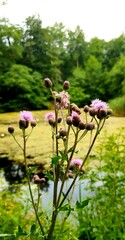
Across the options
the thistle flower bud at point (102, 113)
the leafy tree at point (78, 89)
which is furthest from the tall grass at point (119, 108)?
the thistle flower bud at point (102, 113)

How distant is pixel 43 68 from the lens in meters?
25.2

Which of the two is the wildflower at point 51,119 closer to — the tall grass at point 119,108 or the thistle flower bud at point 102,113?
the thistle flower bud at point 102,113

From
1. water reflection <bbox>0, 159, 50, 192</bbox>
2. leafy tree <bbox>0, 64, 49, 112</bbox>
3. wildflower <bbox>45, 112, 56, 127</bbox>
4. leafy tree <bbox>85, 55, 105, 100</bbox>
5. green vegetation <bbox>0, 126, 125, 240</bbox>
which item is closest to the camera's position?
wildflower <bbox>45, 112, 56, 127</bbox>

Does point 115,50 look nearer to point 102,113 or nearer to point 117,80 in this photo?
point 117,80

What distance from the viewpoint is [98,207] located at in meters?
2.45

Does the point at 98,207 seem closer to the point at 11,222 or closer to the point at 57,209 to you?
the point at 11,222

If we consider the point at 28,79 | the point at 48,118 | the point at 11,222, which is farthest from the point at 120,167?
the point at 28,79

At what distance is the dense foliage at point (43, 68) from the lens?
2227cm

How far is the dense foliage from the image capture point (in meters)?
22.3

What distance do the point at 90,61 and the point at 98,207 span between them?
25192 millimetres

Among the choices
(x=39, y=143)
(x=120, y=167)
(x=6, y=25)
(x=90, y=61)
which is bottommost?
(x=39, y=143)

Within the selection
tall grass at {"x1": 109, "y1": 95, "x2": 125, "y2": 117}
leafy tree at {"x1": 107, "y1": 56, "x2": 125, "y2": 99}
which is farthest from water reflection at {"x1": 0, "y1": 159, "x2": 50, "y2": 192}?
leafy tree at {"x1": 107, "y1": 56, "x2": 125, "y2": 99}

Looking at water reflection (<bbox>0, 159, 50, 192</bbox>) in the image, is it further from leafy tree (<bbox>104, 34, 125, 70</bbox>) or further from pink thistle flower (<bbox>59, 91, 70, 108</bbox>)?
leafy tree (<bbox>104, 34, 125, 70</bbox>)

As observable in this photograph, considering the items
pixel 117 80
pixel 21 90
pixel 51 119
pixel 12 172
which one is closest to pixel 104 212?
pixel 51 119
